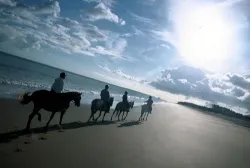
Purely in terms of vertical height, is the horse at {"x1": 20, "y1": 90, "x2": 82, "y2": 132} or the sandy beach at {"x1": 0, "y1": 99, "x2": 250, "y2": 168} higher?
the horse at {"x1": 20, "y1": 90, "x2": 82, "y2": 132}

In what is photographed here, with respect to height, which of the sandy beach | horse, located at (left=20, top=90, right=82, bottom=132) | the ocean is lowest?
the sandy beach

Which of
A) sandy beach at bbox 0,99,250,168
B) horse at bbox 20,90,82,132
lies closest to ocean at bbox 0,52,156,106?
horse at bbox 20,90,82,132

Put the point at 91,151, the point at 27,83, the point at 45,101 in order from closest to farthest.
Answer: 1. the point at 91,151
2. the point at 45,101
3. the point at 27,83

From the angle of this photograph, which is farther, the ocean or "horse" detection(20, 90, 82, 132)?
the ocean

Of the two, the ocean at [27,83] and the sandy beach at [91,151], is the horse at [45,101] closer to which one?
the sandy beach at [91,151]

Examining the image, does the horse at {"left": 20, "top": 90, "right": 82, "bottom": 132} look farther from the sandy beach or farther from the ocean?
the ocean

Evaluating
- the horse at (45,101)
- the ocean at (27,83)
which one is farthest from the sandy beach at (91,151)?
the ocean at (27,83)

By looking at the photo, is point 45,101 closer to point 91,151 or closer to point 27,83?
point 91,151

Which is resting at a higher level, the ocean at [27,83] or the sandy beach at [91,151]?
the ocean at [27,83]

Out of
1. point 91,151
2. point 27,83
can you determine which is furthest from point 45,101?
point 27,83

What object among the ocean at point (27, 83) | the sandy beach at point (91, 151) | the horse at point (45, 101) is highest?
the horse at point (45, 101)

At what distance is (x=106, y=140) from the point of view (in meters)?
10.6

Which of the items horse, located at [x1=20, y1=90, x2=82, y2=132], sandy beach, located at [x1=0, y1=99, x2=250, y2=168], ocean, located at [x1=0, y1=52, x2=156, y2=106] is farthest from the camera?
ocean, located at [x1=0, y1=52, x2=156, y2=106]

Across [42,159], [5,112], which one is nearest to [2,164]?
[42,159]
